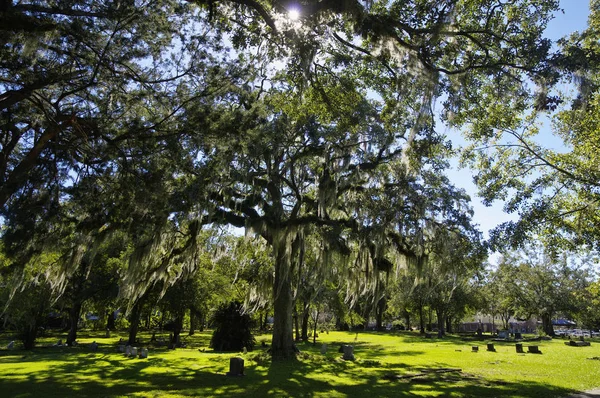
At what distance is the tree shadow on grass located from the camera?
1023 cm

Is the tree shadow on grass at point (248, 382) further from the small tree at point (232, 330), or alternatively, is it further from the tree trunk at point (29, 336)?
the tree trunk at point (29, 336)

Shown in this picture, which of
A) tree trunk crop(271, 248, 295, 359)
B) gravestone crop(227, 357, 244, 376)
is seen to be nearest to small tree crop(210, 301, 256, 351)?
tree trunk crop(271, 248, 295, 359)

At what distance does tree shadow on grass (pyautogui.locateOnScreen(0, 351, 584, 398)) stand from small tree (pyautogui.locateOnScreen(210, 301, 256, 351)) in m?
5.71

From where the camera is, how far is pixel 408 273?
15711 mm

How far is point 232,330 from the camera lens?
73.4ft

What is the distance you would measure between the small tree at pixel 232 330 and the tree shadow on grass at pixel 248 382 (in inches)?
225

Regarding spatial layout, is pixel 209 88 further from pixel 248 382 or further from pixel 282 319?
pixel 282 319

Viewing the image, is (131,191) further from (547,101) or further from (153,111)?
(547,101)

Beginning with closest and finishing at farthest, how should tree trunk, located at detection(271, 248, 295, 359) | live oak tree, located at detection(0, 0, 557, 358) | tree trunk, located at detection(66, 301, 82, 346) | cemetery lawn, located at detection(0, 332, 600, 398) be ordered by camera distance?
live oak tree, located at detection(0, 0, 557, 358)
cemetery lawn, located at detection(0, 332, 600, 398)
tree trunk, located at detection(271, 248, 295, 359)
tree trunk, located at detection(66, 301, 82, 346)

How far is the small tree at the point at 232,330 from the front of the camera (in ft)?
73.0

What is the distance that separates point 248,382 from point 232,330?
10881 millimetres

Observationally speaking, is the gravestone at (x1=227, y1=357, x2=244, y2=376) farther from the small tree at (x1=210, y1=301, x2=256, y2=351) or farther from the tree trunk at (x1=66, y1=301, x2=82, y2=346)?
the tree trunk at (x1=66, y1=301, x2=82, y2=346)

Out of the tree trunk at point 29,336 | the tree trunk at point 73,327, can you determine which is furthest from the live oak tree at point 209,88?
the tree trunk at point 73,327

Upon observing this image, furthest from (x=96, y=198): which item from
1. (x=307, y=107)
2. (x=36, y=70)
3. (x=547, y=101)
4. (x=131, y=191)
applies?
(x=547, y=101)
